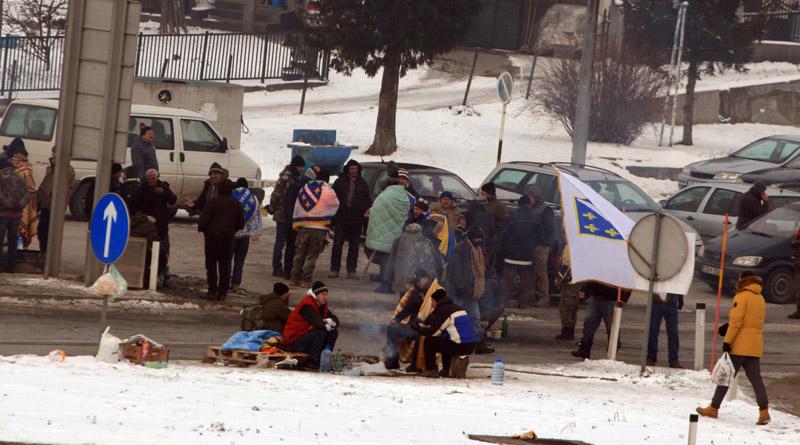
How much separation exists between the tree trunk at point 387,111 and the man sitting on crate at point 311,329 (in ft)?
60.6

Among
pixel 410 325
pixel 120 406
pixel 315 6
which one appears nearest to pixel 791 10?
pixel 315 6

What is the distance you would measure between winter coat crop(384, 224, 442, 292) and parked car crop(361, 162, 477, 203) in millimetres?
4964

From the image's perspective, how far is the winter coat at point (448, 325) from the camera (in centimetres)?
1398

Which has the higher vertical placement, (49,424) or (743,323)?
(743,323)

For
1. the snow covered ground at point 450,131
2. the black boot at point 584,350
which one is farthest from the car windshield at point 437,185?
the snow covered ground at point 450,131

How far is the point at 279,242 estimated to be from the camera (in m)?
20.2

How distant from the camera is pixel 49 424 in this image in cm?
977

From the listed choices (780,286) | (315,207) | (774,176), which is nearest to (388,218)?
(315,207)

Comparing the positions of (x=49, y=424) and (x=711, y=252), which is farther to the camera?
(x=711, y=252)

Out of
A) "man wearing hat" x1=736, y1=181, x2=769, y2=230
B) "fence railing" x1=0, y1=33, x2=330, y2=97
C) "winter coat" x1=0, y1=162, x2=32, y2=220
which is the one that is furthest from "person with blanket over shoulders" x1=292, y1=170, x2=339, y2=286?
"fence railing" x1=0, y1=33, x2=330, y2=97

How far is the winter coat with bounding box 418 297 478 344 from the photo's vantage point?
1398 centimetres

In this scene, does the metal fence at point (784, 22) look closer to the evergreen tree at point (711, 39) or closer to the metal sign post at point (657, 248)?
the evergreen tree at point (711, 39)

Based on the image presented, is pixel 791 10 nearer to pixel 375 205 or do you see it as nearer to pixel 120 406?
pixel 375 205

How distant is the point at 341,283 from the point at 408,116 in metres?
18.1
